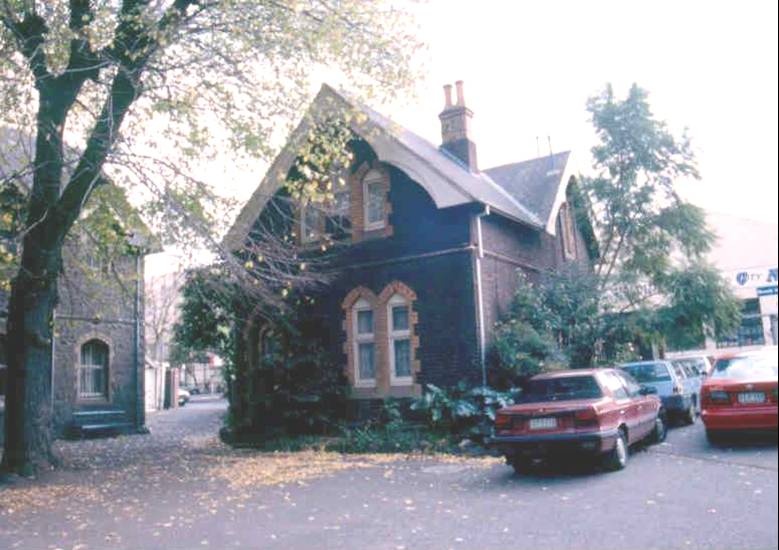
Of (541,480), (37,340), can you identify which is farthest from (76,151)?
(541,480)

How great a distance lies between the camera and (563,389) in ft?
35.8

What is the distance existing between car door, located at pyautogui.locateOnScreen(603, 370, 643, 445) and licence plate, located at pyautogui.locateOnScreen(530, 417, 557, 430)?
3.77 ft

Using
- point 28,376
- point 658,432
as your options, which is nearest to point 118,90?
point 28,376

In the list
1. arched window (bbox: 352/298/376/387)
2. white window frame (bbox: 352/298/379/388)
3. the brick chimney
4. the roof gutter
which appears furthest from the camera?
the brick chimney

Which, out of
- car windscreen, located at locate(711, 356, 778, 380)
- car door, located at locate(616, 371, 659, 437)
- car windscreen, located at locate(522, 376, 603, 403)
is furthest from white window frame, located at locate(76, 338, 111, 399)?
car windscreen, located at locate(711, 356, 778, 380)

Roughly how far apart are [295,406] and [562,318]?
7105 millimetres

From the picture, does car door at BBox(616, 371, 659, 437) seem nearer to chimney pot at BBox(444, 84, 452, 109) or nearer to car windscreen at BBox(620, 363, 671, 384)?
car windscreen at BBox(620, 363, 671, 384)

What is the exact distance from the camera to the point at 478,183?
18781 mm

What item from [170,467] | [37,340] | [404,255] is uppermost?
[404,255]

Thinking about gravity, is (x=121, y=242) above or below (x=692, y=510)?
above

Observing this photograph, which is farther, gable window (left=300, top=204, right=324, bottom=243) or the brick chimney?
the brick chimney

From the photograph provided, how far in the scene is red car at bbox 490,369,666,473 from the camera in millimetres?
9883

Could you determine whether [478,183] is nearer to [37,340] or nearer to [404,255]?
[404,255]

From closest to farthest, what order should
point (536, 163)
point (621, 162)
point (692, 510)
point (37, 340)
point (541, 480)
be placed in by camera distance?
point (692, 510) → point (541, 480) → point (37, 340) → point (621, 162) → point (536, 163)
